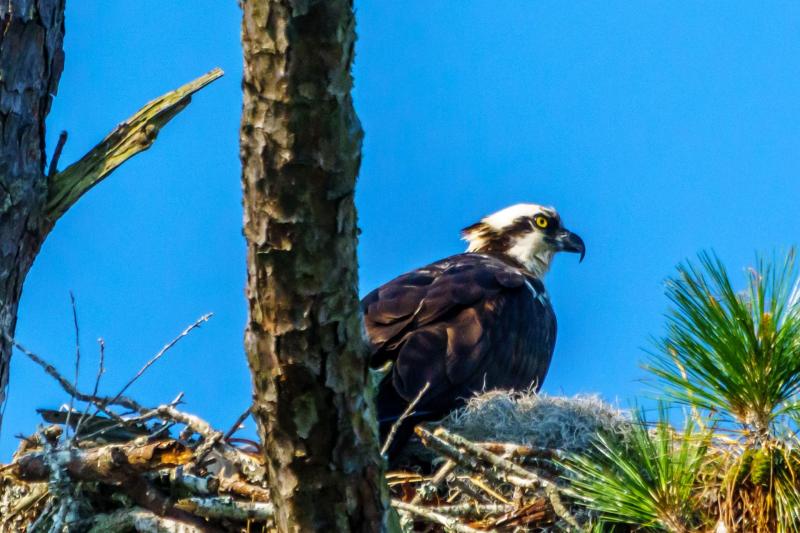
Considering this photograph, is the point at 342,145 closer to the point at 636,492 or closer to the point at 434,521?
the point at 636,492

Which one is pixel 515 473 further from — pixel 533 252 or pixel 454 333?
pixel 533 252

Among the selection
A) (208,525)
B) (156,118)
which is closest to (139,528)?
(208,525)

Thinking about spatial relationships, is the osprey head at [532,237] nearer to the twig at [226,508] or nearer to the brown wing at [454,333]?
the brown wing at [454,333]

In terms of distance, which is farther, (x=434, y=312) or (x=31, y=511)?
(x=434, y=312)

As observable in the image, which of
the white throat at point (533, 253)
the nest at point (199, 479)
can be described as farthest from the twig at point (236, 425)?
the white throat at point (533, 253)

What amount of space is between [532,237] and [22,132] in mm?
5040

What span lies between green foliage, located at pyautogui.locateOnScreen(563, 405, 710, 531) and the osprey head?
16.0 ft

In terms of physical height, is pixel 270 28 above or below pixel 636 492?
above

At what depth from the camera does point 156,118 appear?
6145 millimetres

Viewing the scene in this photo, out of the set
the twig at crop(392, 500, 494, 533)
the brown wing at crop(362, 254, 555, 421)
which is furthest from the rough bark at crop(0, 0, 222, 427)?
the twig at crop(392, 500, 494, 533)

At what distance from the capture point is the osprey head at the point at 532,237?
10.1 metres

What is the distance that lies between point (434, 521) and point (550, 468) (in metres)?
0.85

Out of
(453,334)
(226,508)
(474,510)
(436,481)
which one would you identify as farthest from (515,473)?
(453,334)

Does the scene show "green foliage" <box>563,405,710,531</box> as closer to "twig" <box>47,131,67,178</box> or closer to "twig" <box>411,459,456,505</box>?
"twig" <box>411,459,456,505</box>
